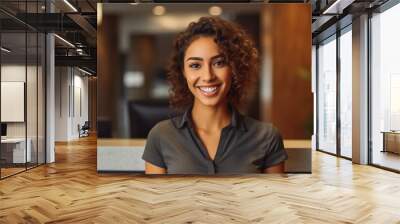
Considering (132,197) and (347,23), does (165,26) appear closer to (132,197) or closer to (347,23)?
(132,197)

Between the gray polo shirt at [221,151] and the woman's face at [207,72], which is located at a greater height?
the woman's face at [207,72]

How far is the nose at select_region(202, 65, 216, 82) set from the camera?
4691mm

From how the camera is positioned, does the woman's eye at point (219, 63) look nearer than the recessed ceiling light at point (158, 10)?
Yes

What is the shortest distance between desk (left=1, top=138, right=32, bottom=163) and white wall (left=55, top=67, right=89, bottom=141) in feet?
26.6

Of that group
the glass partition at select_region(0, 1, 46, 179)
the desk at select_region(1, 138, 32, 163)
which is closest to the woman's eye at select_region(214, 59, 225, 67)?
the glass partition at select_region(0, 1, 46, 179)

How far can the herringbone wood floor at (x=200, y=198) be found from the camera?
4.16 meters

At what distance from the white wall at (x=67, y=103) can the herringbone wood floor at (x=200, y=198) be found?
860 cm

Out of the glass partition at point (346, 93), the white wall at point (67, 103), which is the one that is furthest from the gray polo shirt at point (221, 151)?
the white wall at point (67, 103)

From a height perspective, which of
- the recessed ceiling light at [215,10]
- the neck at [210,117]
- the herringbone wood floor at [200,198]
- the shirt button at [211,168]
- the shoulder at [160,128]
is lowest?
the herringbone wood floor at [200,198]

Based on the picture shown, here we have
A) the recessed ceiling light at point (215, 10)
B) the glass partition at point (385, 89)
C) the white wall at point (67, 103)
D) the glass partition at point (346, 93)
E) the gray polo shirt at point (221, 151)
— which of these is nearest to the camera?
the gray polo shirt at point (221, 151)

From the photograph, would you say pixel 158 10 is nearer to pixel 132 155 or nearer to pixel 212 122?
pixel 212 122

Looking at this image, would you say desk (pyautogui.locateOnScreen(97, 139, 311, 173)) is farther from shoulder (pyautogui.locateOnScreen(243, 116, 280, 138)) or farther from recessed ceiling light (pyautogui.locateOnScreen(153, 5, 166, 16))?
recessed ceiling light (pyautogui.locateOnScreen(153, 5, 166, 16))

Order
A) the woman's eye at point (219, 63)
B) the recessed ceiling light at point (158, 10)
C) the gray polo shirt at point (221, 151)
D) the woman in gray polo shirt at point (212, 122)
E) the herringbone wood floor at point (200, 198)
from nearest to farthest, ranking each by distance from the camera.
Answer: the herringbone wood floor at point (200, 198), the woman's eye at point (219, 63), the woman in gray polo shirt at point (212, 122), the gray polo shirt at point (221, 151), the recessed ceiling light at point (158, 10)

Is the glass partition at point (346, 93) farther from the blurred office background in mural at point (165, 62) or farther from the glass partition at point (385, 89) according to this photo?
the blurred office background in mural at point (165, 62)
